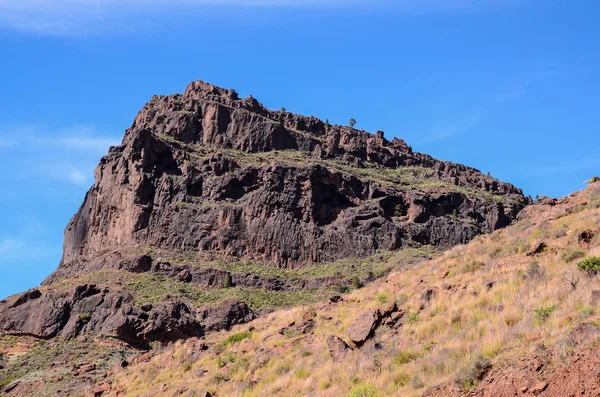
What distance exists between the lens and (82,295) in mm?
70438

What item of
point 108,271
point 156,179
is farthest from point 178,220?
point 108,271

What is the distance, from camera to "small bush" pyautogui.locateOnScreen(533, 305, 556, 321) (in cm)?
1289

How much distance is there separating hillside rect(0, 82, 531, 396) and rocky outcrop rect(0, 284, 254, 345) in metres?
0.15

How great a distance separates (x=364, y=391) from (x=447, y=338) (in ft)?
8.34

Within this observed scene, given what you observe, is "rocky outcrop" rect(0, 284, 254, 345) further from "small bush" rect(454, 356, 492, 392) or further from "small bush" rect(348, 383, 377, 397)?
"small bush" rect(454, 356, 492, 392)

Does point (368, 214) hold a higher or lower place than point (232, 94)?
lower

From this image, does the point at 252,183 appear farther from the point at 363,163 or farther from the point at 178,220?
the point at 363,163

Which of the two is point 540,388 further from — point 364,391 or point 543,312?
point 364,391

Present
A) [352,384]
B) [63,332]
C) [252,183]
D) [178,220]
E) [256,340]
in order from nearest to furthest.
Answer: [352,384] < [256,340] < [63,332] < [178,220] < [252,183]

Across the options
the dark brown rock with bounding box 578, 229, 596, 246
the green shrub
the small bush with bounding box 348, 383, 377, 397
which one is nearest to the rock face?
the green shrub

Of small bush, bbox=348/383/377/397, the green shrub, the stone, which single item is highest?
the green shrub

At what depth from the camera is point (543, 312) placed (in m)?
13.0

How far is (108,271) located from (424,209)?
4796 cm

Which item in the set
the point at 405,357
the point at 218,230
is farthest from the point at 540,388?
the point at 218,230
